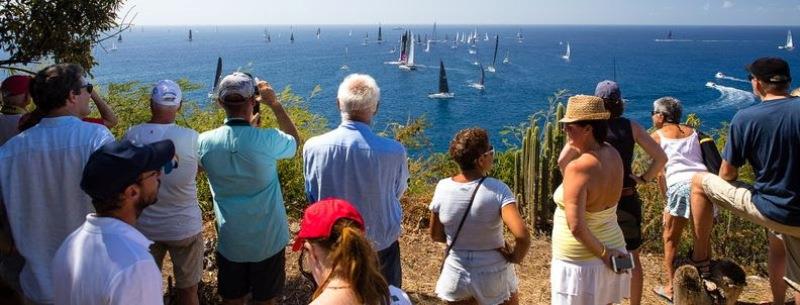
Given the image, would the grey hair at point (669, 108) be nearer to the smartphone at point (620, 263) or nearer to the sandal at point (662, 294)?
the sandal at point (662, 294)

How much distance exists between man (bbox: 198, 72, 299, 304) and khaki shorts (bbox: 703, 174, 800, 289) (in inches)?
81.2

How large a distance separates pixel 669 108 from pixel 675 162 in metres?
0.35

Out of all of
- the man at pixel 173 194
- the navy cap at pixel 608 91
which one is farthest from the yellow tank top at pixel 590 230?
the man at pixel 173 194

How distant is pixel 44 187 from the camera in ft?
7.69

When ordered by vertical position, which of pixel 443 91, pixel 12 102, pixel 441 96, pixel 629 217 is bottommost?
pixel 441 96

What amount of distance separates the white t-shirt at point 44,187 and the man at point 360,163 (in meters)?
0.94

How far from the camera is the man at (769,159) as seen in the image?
2.68 m

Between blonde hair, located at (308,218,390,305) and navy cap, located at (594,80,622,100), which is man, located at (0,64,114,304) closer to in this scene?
blonde hair, located at (308,218,390,305)

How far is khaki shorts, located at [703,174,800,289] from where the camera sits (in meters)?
2.75

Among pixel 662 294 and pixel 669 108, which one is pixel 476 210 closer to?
pixel 669 108

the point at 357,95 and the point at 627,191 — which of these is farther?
the point at 627,191

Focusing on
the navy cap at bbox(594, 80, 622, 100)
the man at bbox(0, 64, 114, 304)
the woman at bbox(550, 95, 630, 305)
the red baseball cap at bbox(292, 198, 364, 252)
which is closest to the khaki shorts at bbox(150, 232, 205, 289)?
the man at bbox(0, 64, 114, 304)

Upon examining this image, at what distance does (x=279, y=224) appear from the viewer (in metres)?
2.98

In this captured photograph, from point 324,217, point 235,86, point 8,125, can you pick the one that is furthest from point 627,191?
point 8,125
